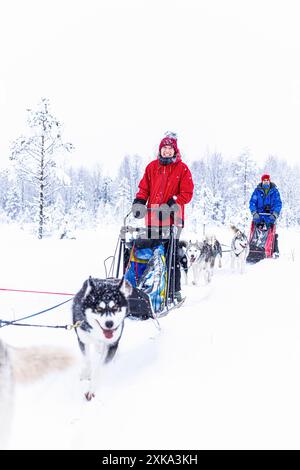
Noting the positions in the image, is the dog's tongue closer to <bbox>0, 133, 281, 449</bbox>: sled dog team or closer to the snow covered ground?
<bbox>0, 133, 281, 449</bbox>: sled dog team

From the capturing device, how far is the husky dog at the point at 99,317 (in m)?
2.26

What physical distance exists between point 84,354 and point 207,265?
488 centimetres

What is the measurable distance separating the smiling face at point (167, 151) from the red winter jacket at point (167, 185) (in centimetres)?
10

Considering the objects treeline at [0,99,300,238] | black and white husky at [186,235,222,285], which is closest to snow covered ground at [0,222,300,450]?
black and white husky at [186,235,222,285]

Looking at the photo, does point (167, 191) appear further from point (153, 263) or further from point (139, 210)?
point (153, 263)

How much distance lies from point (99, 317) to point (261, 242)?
701 cm

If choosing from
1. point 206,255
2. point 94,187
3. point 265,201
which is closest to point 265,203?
point 265,201

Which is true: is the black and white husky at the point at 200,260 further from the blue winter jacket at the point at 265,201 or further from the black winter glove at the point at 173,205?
the black winter glove at the point at 173,205

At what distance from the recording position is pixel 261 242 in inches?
338

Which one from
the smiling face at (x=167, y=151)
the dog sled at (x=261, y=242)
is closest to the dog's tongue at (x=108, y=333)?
the smiling face at (x=167, y=151)

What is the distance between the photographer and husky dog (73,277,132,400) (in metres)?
2.26

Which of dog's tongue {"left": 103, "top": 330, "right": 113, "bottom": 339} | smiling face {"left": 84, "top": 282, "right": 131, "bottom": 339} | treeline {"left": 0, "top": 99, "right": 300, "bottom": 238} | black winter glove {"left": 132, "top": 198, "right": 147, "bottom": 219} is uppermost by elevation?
treeline {"left": 0, "top": 99, "right": 300, "bottom": 238}

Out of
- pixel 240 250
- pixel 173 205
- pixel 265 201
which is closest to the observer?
pixel 173 205
